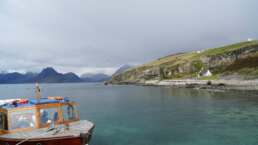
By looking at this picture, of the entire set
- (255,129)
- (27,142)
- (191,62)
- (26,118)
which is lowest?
(255,129)

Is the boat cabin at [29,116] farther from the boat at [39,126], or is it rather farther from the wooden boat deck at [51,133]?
the wooden boat deck at [51,133]

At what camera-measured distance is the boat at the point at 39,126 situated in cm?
1263

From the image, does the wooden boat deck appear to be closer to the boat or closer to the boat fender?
the boat

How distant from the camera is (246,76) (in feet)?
246

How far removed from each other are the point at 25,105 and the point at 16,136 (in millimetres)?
2203

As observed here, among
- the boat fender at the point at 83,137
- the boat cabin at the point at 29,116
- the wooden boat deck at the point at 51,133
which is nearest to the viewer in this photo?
the wooden boat deck at the point at 51,133

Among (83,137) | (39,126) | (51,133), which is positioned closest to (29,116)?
(39,126)

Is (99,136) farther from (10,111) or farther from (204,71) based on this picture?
(204,71)

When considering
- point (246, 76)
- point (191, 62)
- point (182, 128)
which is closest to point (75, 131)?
point (182, 128)

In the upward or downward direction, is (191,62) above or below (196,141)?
→ above

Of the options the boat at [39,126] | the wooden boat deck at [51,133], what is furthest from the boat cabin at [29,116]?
the wooden boat deck at [51,133]

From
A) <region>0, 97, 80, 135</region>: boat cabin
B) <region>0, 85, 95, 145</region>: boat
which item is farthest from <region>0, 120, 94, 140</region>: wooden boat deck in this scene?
<region>0, 97, 80, 135</region>: boat cabin

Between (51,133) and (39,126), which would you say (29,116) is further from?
(51,133)

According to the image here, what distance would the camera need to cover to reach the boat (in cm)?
1263
